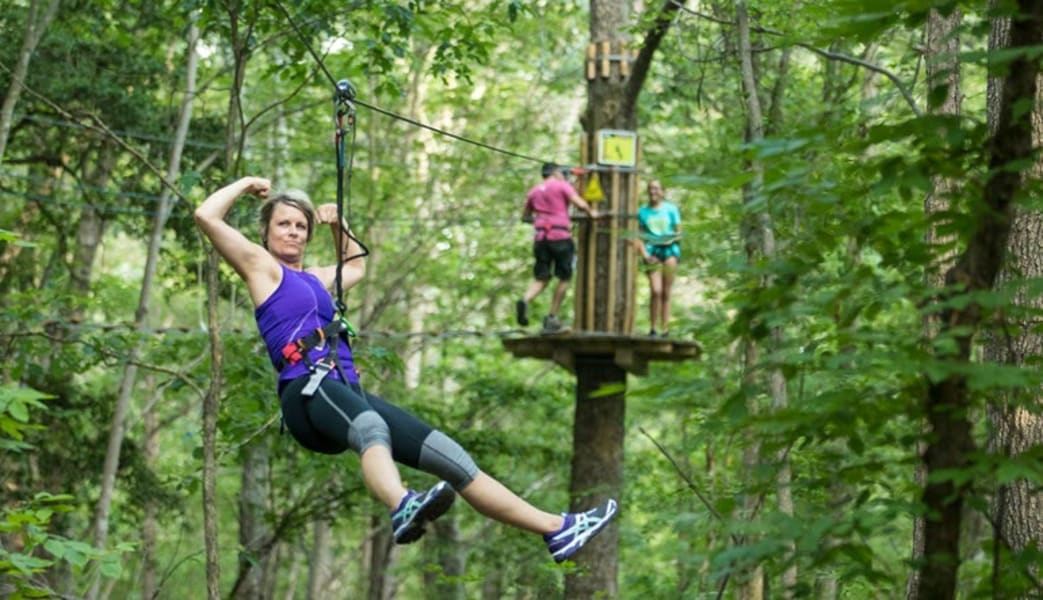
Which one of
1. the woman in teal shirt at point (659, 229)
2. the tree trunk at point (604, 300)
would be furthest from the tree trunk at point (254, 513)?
the woman in teal shirt at point (659, 229)

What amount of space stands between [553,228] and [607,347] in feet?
3.31

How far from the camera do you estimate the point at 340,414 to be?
470 cm

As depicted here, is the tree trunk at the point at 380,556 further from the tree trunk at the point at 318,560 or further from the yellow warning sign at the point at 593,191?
the yellow warning sign at the point at 593,191

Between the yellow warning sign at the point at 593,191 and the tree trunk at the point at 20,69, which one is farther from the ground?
the tree trunk at the point at 20,69

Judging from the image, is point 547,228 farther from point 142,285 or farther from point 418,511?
point 418,511

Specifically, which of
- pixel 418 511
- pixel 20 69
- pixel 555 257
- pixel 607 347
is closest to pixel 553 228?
pixel 555 257

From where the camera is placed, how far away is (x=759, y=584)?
8820 millimetres

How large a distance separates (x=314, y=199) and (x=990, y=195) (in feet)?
47.7

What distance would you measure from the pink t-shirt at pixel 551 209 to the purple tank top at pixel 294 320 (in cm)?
593

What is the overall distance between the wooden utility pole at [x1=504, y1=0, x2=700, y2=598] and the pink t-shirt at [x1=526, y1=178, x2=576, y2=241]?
251 millimetres

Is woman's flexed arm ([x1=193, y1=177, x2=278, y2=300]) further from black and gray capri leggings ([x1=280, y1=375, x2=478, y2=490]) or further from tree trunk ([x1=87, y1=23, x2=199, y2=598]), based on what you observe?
tree trunk ([x1=87, y1=23, x2=199, y2=598])

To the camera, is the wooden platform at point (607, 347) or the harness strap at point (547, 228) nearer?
the wooden platform at point (607, 347)

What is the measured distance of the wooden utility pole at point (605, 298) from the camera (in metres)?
10.8

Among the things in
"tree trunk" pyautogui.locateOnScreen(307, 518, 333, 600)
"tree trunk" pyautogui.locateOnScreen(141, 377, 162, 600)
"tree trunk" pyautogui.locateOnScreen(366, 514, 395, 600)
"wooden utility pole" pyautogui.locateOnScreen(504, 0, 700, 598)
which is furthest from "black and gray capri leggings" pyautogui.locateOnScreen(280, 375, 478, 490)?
"tree trunk" pyautogui.locateOnScreen(307, 518, 333, 600)
